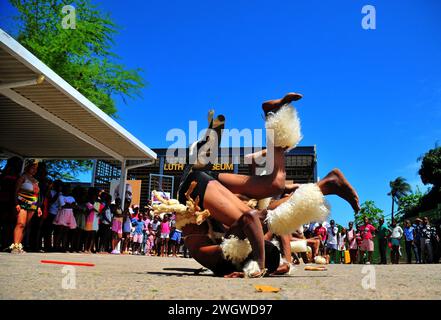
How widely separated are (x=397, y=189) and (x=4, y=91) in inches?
2561

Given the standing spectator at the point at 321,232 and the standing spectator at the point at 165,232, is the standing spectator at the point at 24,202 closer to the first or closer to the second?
the standing spectator at the point at 165,232

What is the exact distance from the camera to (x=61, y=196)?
8.16m

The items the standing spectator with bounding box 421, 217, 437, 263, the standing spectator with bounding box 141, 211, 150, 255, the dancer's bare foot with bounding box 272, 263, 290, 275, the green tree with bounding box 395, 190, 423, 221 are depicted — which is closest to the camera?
the dancer's bare foot with bounding box 272, 263, 290, 275

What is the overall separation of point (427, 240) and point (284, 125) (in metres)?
11.2

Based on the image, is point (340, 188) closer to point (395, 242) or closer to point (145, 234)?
point (395, 242)

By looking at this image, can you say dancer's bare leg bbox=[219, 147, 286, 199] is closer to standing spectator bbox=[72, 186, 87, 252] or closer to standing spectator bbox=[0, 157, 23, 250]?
standing spectator bbox=[0, 157, 23, 250]

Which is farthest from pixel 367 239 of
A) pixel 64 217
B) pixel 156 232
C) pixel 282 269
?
pixel 282 269

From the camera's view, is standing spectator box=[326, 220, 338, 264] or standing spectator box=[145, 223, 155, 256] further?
standing spectator box=[145, 223, 155, 256]

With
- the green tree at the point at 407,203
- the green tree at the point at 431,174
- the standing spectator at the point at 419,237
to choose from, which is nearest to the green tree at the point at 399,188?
the green tree at the point at 407,203

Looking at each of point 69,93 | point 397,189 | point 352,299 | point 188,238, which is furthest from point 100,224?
point 397,189

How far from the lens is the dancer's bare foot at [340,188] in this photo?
11.1 ft

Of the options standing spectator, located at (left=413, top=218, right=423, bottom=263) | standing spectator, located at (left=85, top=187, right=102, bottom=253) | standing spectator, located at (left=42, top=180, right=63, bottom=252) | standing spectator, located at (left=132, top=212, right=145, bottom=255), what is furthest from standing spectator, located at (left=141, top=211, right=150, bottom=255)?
standing spectator, located at (left=413, top=218, right=423, bottom=263)

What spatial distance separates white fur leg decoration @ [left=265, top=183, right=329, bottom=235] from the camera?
3.18m
